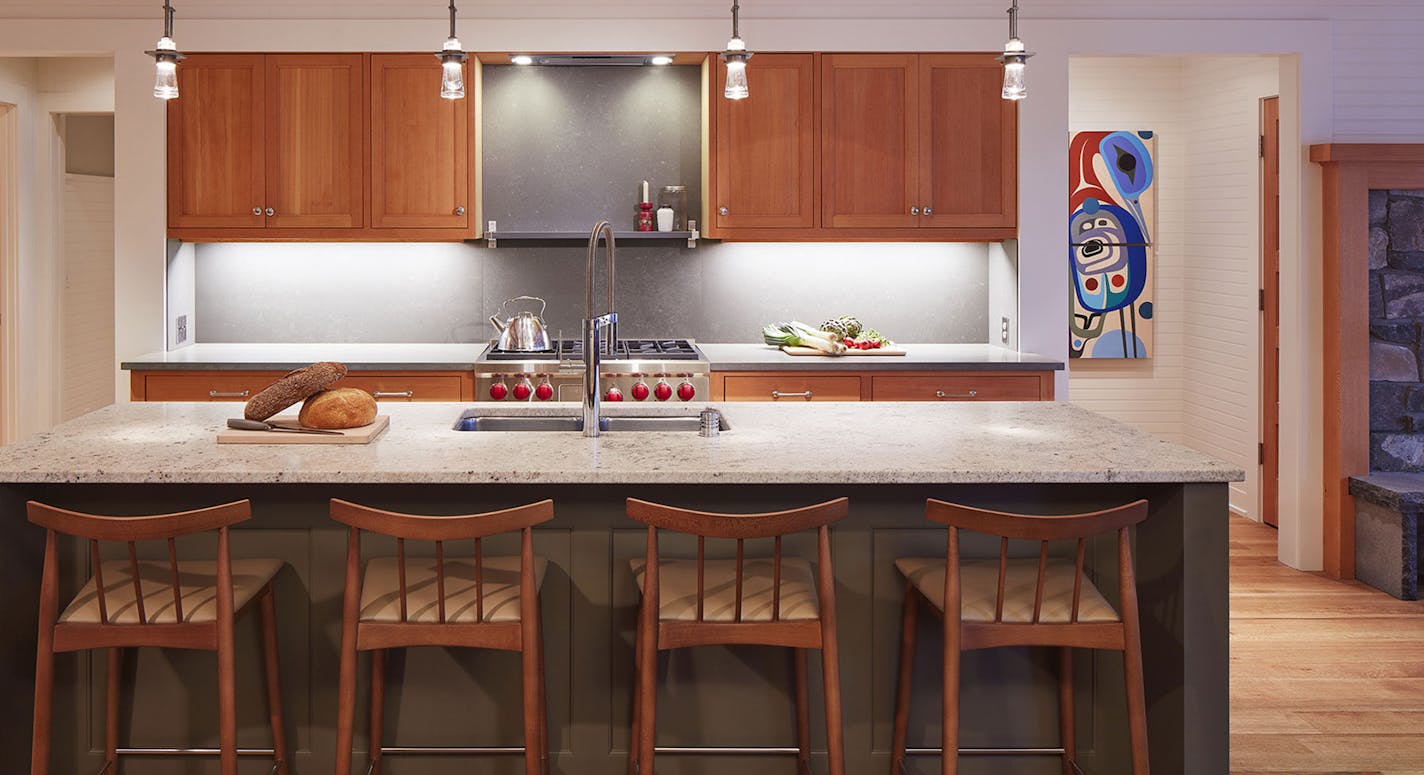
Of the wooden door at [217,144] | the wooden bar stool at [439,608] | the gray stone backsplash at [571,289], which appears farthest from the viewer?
the gray stone backsplash at [571,289]

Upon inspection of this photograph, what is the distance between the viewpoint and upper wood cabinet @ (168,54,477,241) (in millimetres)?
5590

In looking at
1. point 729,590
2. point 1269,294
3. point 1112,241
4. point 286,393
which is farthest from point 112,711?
point 1112,241

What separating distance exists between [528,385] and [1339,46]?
13.0 feet

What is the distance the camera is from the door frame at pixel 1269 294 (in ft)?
21.2

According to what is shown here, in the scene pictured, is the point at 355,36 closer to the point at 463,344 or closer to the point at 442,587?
the point at 463,344

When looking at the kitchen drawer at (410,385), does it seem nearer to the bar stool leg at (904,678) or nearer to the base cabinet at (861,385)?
the base cabinet at (861,385)

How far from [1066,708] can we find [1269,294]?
4.15 m

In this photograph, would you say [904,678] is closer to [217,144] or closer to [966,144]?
[966,144]

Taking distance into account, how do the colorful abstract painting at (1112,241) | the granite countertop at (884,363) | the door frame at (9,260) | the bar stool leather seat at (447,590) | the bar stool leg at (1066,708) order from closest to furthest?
the bar stool leather seat at (447,590) → the bar stool leg at (1066,708) → the granite countertop at (884,363) → the door frame at (9,260) → the colorful abstract painting at (1112,241)

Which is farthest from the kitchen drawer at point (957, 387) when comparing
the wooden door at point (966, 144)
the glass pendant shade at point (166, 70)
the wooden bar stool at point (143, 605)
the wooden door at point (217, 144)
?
the wooden bar stool at point (143, 605)

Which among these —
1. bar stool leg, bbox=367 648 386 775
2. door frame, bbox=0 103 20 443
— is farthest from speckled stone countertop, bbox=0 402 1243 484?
door frame, bbox=0 103 20 443

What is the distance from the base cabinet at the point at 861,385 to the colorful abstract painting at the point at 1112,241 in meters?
2.08

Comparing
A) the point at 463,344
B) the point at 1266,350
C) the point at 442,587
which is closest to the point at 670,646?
the point at 442,587

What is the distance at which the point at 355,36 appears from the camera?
559 centimetres
